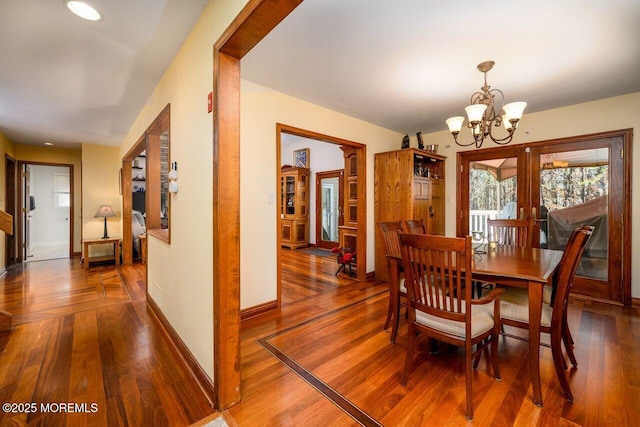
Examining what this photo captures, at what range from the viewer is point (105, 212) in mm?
5133

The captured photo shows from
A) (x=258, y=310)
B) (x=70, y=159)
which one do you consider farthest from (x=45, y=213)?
(x=258, y=310)

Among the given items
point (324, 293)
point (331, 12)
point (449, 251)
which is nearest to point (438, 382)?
point (449, 251)

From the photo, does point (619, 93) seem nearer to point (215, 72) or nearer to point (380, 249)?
point (380, 249)

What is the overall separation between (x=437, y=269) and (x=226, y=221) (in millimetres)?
1265

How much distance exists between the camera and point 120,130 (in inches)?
172

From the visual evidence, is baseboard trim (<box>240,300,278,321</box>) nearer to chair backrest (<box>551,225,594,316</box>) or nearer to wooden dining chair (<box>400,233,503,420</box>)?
wooden dining chair (<box>400,233,503,420</box>)

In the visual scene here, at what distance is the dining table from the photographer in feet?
5.12

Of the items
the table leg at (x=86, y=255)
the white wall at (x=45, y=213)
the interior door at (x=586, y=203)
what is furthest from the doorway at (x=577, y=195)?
the white wall at (x=45, y=213)

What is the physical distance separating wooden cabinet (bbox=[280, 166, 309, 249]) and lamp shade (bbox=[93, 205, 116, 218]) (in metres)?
3.69

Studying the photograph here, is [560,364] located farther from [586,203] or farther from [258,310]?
[586,203]

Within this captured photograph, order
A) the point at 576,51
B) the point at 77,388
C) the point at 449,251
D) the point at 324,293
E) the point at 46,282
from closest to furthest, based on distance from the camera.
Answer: the point at 449,251, the point at 77,388, the point at 576,51, the point at 324,293, the point at 46,282

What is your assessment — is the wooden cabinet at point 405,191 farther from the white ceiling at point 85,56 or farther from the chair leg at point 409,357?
the white ceiling at point 85,56

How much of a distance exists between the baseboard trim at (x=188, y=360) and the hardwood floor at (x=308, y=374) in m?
0.05

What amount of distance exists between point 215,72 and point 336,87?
1679 millimetres
